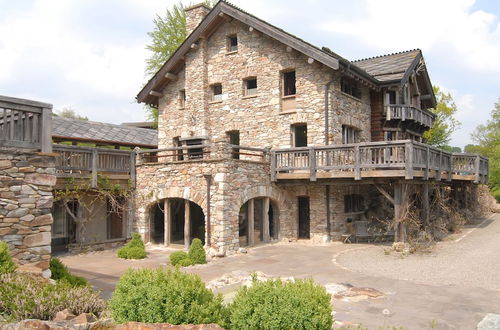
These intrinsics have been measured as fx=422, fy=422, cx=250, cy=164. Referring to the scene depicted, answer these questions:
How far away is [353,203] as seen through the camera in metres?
19.4

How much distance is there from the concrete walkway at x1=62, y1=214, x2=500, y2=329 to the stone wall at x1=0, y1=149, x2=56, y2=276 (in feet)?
6.33

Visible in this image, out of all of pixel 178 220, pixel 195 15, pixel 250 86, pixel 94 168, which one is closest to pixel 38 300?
pixel 94 168

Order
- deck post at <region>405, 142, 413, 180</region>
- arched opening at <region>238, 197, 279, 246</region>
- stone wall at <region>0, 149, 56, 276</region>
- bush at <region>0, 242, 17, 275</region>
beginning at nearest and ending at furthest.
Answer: bush at <region>0, 242, 17, 275</region> → stone wall at <region>0, 149, 56, 276</region> → deck post at <region>405, 142, 413, 180</region> → arched opening at <region>238, 197, 279, 246</region>

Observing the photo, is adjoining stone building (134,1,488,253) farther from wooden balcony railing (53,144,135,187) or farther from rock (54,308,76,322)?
rock (54,308,76,322)

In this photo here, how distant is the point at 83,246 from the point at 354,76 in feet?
42.2

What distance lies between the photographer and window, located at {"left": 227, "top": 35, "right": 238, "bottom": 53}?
20.5 meters

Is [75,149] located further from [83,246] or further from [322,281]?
[322,281]

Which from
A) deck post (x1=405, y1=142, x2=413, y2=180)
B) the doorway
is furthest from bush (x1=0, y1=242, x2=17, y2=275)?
the doorway

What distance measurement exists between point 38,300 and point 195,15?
1893cm

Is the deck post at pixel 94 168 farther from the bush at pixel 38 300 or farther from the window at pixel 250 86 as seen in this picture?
the bush at pixel 38 300

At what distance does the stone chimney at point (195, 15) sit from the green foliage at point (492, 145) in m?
26.1

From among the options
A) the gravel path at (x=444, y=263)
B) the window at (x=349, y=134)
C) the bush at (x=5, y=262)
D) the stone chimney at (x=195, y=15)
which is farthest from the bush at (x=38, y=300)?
the stone chimney at (x=195, y=15)

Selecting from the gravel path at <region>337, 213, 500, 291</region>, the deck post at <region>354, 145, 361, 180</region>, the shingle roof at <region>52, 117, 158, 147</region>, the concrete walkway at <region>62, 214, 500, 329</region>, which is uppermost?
the shingle roof at <region>52, 117, 158, 147</region>

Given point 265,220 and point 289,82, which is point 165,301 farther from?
point 289,82
